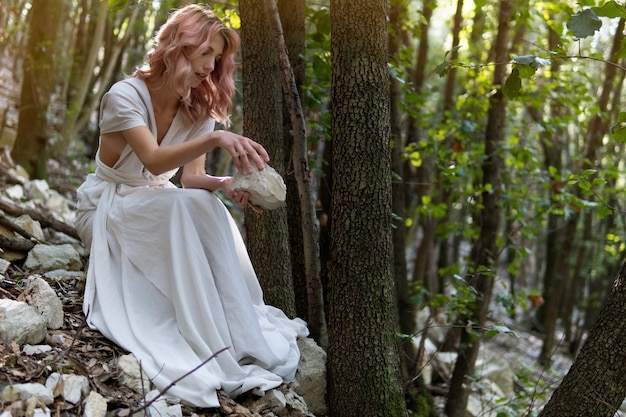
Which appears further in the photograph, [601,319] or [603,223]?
[603,223]

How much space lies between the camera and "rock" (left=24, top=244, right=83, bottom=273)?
374 centimetres

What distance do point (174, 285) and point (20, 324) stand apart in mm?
672

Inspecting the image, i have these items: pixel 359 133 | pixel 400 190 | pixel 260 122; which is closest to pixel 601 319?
pixel 359 133

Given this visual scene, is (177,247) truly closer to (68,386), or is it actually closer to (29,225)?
(68,386)

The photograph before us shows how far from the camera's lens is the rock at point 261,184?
292cm

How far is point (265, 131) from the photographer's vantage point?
152 inches

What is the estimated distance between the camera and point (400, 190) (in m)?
5.89

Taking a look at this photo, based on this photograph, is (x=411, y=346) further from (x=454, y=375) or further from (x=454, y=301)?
(x=454, y=301)

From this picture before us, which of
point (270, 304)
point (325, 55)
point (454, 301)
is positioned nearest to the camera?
point (270, 304)

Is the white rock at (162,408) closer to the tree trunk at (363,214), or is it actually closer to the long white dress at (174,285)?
the long white dress at (174,285)

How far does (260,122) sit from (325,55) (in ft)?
2.94

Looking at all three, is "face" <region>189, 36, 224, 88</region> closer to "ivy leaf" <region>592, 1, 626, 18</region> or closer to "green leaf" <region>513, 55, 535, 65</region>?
"green leaf" <region>513, 55, 535, 65</region>

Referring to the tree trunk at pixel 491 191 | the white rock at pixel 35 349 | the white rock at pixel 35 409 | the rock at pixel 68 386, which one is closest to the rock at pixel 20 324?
the white rock at pixel 35 349

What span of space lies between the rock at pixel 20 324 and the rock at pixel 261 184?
104 centimetres
